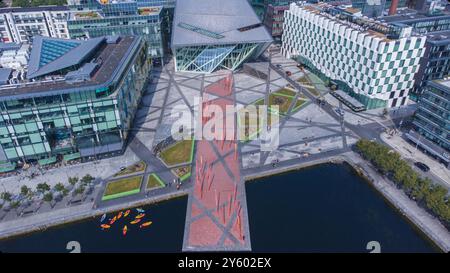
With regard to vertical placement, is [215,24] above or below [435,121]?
above

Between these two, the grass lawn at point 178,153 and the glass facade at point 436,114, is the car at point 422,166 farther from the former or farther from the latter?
the grass lawn at point 178,153

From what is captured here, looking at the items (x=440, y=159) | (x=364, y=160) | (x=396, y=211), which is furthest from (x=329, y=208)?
(x=440, y=159)

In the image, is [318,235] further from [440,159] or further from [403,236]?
[440,159]

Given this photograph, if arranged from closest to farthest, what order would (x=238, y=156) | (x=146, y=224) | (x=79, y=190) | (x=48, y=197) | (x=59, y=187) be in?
(x=146, y=224) → (x=48, y=197) → (x=59, y=187) → (x=79, y=190) → (x=238, y=156)

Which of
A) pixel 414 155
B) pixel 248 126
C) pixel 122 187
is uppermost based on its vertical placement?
pixel 248 126

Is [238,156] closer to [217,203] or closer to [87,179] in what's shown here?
[217,203]

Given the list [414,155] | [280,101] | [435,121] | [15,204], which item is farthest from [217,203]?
[435,121]

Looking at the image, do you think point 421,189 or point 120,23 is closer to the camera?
point 421,189
